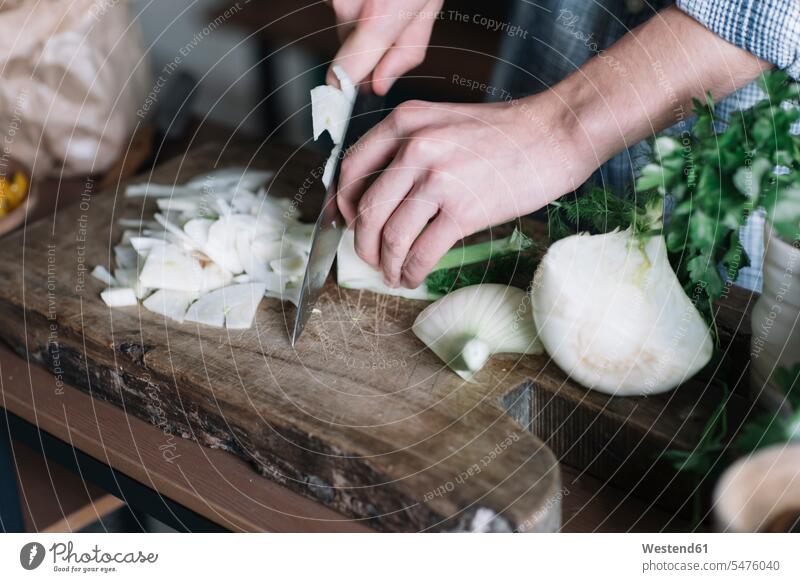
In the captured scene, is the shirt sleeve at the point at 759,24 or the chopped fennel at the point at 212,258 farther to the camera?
the chopped fennel at the point at 212,258

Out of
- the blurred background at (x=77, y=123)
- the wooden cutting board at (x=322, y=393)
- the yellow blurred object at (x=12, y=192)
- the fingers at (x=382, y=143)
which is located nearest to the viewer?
the wooden cutting board at (x=322, y=393)

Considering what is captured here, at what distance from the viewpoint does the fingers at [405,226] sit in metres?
0.56

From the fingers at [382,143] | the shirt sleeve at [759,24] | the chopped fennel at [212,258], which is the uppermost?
the shirt sleeve at [759,24]

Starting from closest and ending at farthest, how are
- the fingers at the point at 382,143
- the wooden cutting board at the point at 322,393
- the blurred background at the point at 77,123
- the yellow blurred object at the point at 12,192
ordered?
the wooden cutting board at the point at 322,393 < the fingers at the point at 382,143 < the blurred background at the point at 77,123 < the yellow blurred object at the point at 12,192

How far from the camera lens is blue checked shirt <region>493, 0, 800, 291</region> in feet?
1.69

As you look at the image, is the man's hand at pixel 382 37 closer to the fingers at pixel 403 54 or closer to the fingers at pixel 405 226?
the fingers at pixel 403 54

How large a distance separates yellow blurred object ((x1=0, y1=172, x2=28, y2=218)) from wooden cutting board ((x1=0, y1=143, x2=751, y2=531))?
171mm

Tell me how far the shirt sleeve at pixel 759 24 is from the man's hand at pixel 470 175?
0.11 metres

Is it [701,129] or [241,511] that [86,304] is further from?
[701,129]

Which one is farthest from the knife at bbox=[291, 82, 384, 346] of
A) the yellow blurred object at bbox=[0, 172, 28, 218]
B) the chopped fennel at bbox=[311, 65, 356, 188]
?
the yellow blurred object at bbox=[0, 172, 28, 218]

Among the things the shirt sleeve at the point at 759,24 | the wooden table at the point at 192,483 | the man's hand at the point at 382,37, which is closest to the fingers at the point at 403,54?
the man's hand at the point at 382,37

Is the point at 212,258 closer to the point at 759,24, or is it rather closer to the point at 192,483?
the point at 192,483

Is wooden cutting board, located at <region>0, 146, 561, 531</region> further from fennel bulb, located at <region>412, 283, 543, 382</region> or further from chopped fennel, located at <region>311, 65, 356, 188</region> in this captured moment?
chopped fennel, located at <region>311, 65, 356, 188</region>
